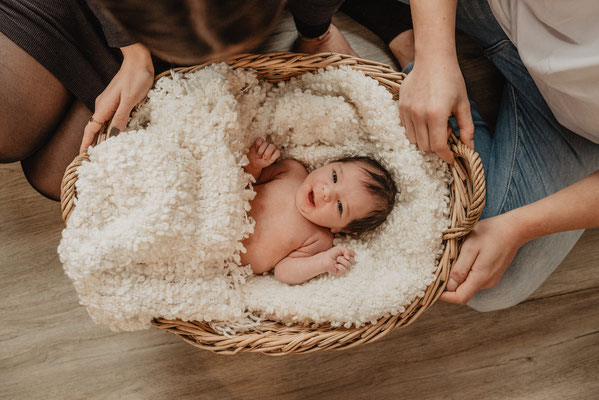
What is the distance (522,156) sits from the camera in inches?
36.0

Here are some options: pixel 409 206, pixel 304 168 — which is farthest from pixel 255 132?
pixel 409 206

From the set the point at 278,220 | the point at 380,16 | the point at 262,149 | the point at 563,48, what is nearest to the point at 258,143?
the point at 262,149

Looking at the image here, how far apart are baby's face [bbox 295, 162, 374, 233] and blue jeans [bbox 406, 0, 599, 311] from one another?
0.95 ft

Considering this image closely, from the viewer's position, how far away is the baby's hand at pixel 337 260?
2.97 ft

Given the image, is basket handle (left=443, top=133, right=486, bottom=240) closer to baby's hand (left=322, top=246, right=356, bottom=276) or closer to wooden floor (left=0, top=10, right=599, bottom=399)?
baby's hand (left=322, top=246, right=356, bottom=276)

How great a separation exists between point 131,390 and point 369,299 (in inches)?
28.4

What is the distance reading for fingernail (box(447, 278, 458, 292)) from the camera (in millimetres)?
846

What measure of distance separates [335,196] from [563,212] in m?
0.43

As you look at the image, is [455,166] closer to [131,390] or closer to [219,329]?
[219,329]

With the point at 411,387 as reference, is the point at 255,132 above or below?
above

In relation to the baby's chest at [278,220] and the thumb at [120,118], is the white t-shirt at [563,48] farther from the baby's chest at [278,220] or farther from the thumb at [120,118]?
the thumb at [120,118]

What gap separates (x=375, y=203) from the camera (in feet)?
2.98

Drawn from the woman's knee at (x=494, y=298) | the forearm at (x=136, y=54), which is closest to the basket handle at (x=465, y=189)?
the woman's knee at (x=494, y=298)

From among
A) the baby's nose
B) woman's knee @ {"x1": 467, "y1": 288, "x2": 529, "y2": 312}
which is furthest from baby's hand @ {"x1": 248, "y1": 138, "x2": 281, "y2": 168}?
woman's knee @ {"x1": 467, "y1": 288, "x2": 529, "y2": 312}
